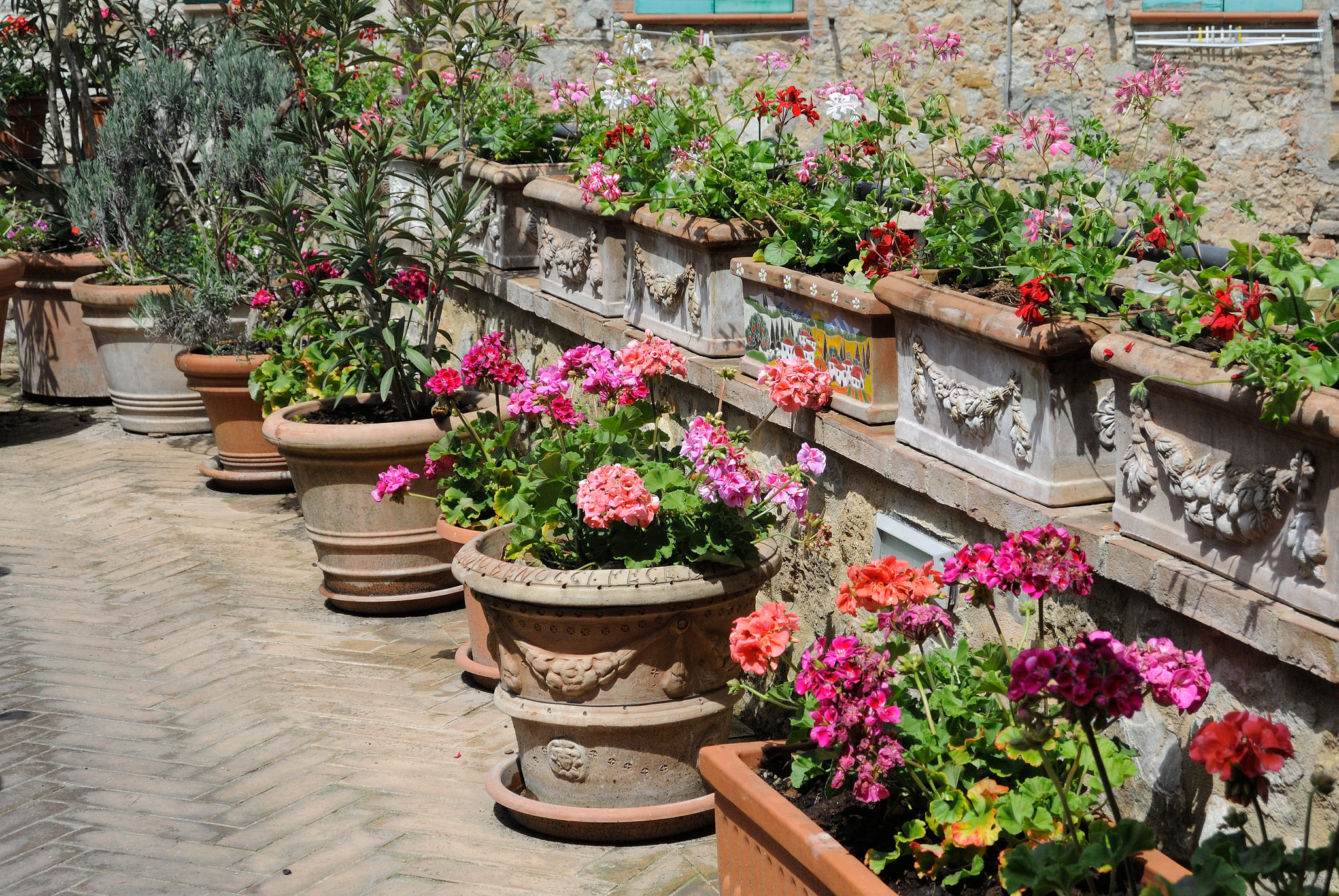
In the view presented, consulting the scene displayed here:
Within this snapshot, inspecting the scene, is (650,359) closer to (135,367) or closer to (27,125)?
(135,367)

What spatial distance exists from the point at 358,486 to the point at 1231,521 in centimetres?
340

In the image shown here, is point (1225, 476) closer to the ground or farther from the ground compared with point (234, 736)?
farther from the ground

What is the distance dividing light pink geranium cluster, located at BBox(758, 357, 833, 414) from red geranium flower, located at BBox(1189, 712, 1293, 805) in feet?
5.38

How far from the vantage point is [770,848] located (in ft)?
8.52

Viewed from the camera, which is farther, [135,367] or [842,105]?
[135,367]

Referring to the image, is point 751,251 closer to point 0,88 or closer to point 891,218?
point 891,218

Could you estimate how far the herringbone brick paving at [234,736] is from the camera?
327cm

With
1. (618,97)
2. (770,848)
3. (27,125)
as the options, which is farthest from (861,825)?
(27,125)

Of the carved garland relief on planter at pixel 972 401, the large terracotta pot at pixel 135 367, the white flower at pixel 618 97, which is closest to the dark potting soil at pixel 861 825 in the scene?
the carved garland relief on planter at pixel 972 401

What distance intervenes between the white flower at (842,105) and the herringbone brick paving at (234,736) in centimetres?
200

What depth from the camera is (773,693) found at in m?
2.83

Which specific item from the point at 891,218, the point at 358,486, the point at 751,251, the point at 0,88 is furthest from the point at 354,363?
the point at 0,88

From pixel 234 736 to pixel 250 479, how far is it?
2788mm

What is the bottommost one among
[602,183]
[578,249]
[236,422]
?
[236,422]
